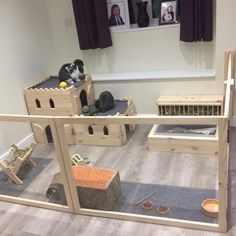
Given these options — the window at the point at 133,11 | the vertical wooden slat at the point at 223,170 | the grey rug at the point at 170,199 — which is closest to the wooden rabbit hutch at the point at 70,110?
the grey rug at the point at 170,199

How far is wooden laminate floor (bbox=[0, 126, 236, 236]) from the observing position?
1803 mm

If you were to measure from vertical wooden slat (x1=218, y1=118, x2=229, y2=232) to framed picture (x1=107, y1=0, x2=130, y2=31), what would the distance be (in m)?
2.13

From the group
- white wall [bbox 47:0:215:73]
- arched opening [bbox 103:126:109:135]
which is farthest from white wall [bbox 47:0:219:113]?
arched opening [bbox 103:126:109:135]

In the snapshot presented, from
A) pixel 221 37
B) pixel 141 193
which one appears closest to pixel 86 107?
pixel 141 193

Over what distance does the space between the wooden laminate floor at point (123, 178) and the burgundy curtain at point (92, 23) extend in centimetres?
106

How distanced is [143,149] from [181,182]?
23.9 inches

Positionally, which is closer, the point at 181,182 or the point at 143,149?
the point at 181,182

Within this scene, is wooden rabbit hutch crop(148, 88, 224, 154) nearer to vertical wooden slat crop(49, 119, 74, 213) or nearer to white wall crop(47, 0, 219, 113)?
white wall crop(47, 0, 219, 113)

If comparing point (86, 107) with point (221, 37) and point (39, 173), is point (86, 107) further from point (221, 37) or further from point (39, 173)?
point (221, 37)

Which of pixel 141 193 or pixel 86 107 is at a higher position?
pixel 86 107

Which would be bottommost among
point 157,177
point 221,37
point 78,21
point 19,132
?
point 157,177

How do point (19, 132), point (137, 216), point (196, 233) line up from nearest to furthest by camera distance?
point (196, 233) → point (137, 216) → point (19, 132)

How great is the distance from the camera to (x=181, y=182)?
217 centimetres

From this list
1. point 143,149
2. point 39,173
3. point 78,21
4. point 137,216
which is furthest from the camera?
point 78,21
